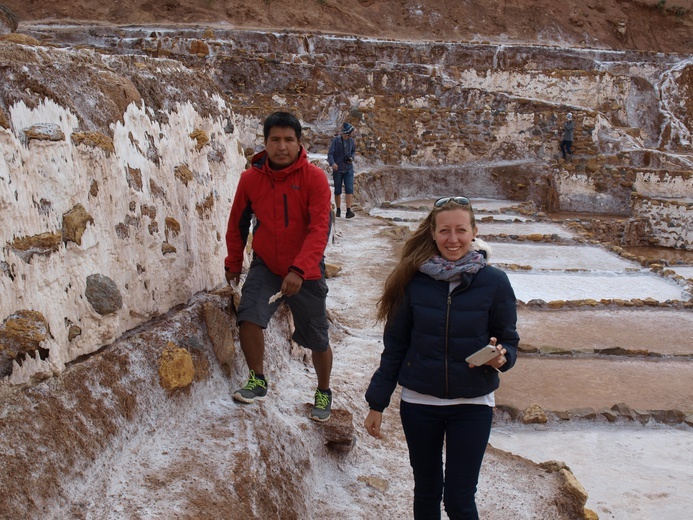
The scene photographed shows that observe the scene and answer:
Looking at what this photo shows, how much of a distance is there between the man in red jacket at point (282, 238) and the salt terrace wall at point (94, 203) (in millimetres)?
393

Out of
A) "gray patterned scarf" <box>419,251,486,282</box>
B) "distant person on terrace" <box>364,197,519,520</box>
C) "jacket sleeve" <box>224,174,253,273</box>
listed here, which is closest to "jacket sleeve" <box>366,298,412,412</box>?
"distant person on terrace" <box>364,197,519,520</box>

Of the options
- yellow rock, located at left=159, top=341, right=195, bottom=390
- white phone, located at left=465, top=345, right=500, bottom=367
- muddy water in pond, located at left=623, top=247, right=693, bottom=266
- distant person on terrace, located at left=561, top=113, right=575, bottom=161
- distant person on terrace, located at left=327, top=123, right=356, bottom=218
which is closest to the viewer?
white phone, located at left=465, top=345, right=500, bottom=367

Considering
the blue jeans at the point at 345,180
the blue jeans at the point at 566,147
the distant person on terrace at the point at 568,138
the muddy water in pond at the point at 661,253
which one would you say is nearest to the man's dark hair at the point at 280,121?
the blue jeans at the point at 345,180

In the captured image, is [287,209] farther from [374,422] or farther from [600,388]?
[600,388]

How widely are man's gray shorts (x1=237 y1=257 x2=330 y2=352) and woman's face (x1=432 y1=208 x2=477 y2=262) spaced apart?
2.53 feet

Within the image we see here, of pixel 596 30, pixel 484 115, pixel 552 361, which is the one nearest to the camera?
A: pixel 552 361

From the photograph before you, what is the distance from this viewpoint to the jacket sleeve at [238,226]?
2.90 m

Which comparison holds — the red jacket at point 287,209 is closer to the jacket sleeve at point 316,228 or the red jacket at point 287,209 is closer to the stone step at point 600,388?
the jacket sleeve at point 316,228

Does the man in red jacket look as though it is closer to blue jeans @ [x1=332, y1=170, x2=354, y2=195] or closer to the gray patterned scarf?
the gray patterned scarf

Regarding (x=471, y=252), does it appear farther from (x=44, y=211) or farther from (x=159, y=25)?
(x=159, y=25)

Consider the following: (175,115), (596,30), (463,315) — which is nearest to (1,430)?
(463,315)

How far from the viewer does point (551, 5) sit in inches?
1173

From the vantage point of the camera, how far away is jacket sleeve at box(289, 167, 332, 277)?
2.70 meters

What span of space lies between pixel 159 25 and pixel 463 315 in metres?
22.8
